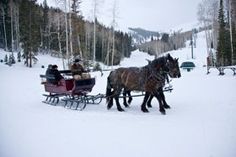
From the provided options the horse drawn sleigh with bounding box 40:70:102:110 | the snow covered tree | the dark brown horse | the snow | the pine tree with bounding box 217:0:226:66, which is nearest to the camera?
the snow

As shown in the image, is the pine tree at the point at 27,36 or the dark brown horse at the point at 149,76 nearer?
the dark brown horse at the point at 149,76

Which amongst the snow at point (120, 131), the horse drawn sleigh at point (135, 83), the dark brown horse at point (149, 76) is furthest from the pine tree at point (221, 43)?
the dark brown horse at point (149, 76)

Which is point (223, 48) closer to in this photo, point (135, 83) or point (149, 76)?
point (135, 83)

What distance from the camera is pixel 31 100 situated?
484 inches

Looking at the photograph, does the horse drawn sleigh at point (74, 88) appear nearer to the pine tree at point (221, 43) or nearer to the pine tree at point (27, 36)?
the pine tree at point (27, 36)

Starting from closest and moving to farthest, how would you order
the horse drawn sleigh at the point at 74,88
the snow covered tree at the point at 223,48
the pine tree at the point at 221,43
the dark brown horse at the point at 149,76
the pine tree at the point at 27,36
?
1. the dark brown horse at the point at 149,76
2. the horse drawn sleigh at the point at 74,88
3. the snow covered tree at the point at 223,48
4. the pine tree at the point at 221,43
5. the pine tree at the point at 27,36

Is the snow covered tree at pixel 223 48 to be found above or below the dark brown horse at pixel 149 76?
above

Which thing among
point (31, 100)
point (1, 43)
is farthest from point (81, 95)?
point (1, 43)

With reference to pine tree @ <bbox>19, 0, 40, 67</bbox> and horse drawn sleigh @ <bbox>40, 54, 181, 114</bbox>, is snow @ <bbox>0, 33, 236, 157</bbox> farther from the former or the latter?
pine tree @ <bbox>19, 0, 40, 67</bbox>

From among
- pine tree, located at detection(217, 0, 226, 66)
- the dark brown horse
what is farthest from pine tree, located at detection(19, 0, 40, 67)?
the dark brown horse

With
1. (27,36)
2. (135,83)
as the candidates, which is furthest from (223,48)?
(135,83)

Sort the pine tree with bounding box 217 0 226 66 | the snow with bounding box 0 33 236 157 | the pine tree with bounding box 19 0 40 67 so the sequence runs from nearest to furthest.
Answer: the snow with bounding box 0 33 236 157, the pine tree with bounding box 217 0 226 66, the pine tree with bounding box 19 0 40 67

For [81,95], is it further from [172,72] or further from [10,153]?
[10,153]

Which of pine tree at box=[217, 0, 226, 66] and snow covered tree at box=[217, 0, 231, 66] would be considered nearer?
snow covered tree at box=[217, 0, 231, 66]
